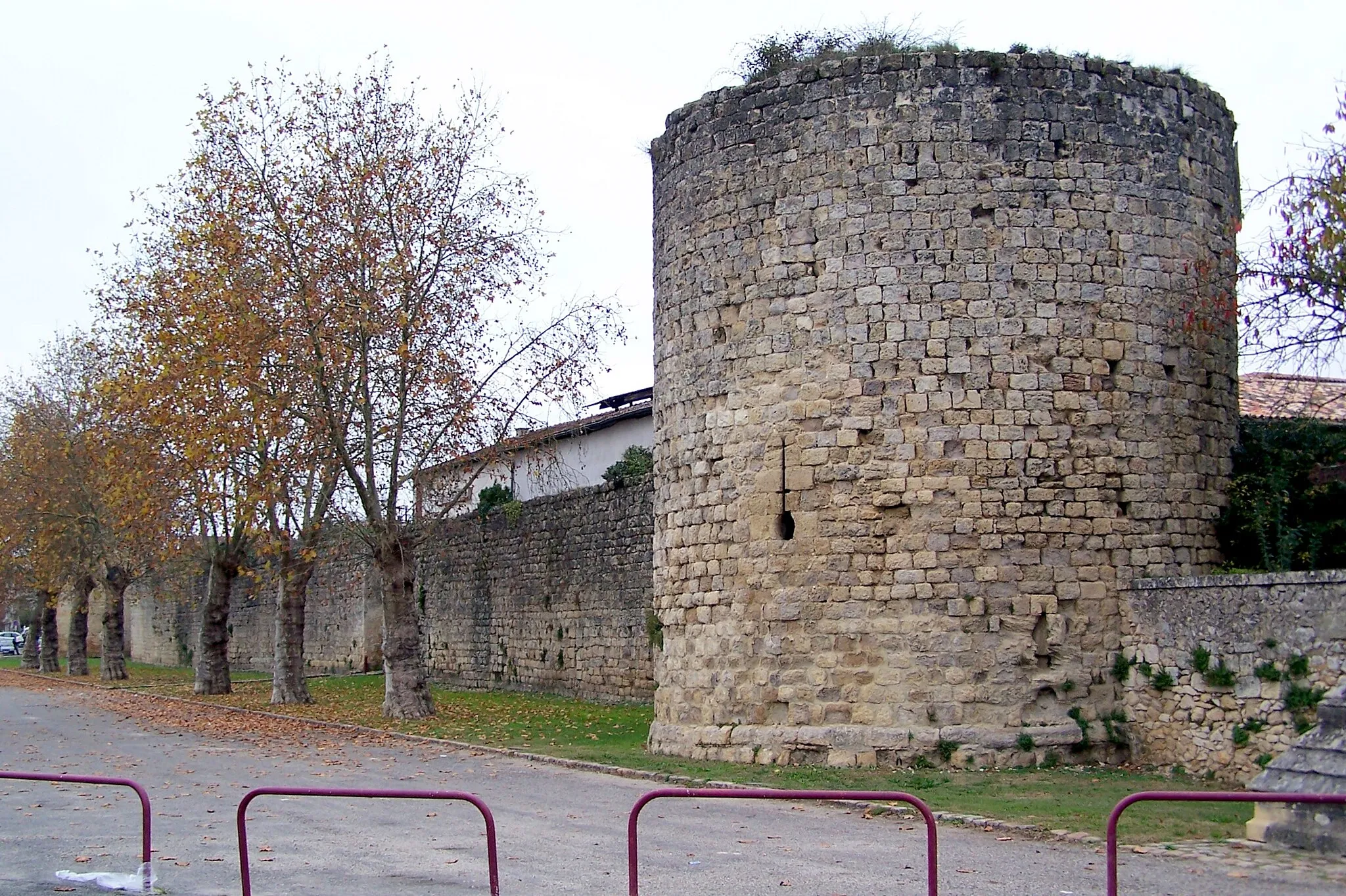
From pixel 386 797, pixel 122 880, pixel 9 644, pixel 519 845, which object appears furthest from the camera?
pixel 9 644

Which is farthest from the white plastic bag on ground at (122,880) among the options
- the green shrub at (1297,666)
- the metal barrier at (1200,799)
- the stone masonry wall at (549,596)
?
the stone masonry wall at (549,596)

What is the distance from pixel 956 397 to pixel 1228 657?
3.43 metres

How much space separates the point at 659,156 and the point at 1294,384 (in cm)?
1316

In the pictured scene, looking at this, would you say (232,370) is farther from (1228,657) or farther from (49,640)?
(49,640)

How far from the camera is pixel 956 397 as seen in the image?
46.3 feet

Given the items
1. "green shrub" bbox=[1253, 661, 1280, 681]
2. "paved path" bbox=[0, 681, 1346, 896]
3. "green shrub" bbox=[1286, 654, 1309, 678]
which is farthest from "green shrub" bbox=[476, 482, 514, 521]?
"green shrub" bbox=[1286, 654, 1309, 678]

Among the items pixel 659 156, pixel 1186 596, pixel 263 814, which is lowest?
pixel 263 814

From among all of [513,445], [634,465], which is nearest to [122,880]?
[513,445]

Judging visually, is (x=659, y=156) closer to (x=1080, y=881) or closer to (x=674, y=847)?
(x=674, y=847)

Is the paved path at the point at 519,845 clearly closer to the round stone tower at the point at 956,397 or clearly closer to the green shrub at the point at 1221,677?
the round stone tower at the point at 956,397

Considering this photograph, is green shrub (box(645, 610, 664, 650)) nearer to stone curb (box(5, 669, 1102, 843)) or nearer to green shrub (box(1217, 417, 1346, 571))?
stone curb (box(5, 669, 1102, 843))

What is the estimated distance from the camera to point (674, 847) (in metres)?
10.3

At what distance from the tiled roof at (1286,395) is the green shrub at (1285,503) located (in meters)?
3.92

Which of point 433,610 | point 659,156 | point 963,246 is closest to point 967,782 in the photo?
point 963,246
